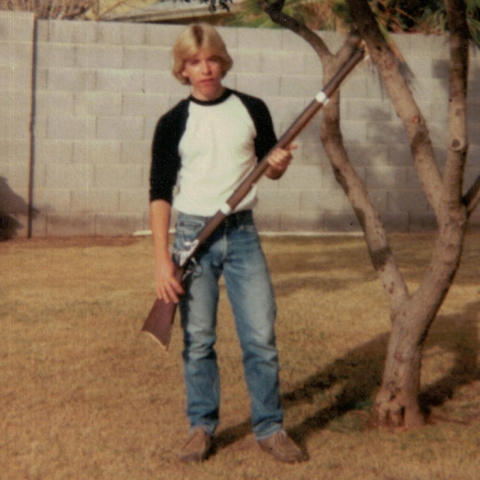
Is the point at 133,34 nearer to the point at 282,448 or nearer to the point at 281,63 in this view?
the point at 281,63

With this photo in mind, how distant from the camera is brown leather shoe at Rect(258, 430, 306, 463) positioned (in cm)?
334

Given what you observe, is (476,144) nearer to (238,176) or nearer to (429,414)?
(429,414)

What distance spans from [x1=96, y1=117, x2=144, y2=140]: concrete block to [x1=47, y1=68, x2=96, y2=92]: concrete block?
0.34 meters

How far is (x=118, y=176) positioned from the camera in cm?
905

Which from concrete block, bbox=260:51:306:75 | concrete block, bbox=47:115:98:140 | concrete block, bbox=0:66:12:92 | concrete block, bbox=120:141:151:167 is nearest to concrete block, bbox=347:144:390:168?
concrete block, bbox=260:51:306:75

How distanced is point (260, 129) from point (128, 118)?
5.84 metres

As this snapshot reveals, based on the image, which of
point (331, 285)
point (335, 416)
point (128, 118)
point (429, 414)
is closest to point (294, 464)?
point (335, 416)

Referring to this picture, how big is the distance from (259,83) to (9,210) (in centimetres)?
275

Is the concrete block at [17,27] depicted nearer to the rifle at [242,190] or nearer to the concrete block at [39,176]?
the concrete block at [39,176]

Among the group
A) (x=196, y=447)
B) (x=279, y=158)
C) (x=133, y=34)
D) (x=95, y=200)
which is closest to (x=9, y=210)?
(x=95, y=200)

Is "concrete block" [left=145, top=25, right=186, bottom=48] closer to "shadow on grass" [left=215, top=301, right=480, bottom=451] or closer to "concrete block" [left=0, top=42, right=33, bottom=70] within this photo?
"concrete block" [left=0, top=42, right=33, bottom=70]

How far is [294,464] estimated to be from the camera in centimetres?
335

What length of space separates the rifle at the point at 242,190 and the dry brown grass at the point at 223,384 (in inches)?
22.1

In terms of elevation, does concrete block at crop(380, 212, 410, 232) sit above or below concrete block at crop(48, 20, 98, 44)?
below
